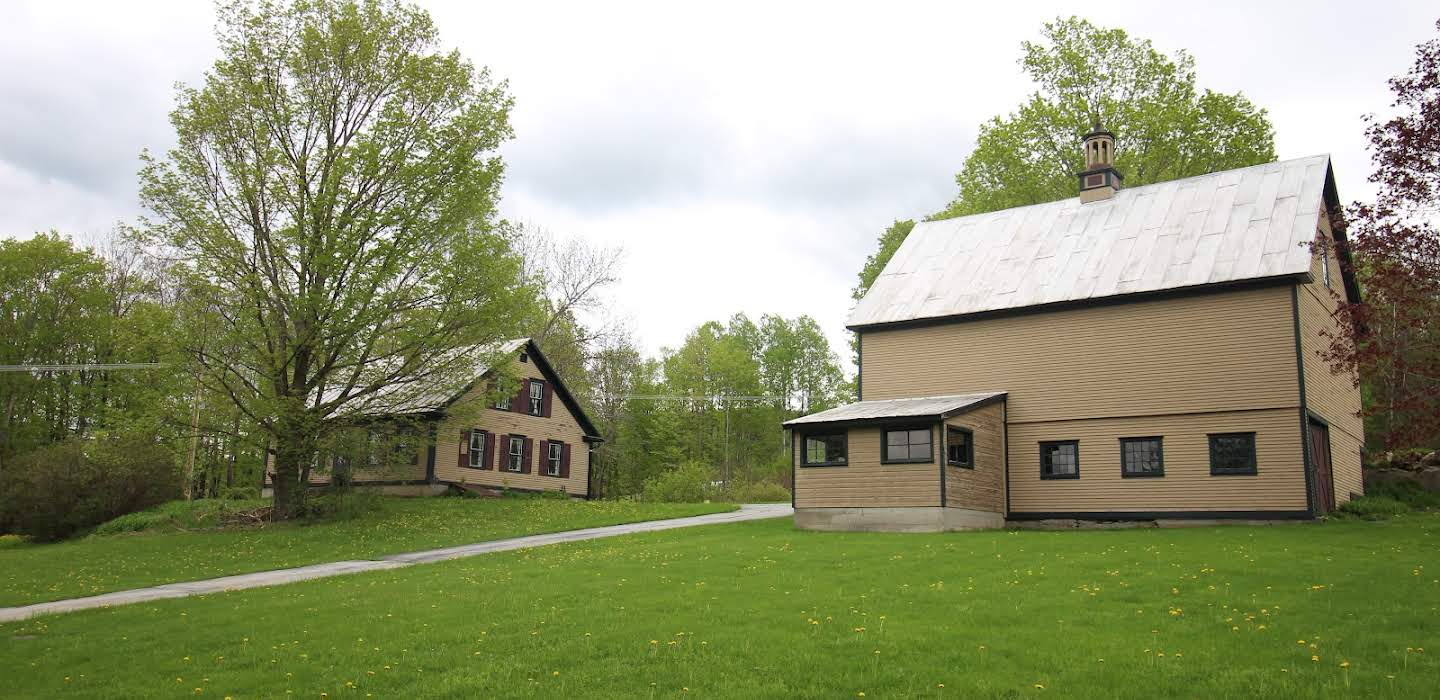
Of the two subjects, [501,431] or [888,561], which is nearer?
[888,561]

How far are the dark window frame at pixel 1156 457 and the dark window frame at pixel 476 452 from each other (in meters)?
23.5

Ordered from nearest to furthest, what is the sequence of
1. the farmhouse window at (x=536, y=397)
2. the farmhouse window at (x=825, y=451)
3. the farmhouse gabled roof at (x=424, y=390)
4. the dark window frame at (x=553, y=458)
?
the farmhouse window at (x=825, y=451) → the farmhouse gabled roof at (x=424, y=390) → the farmhouse window at (x=536, y=397) → the dark window frame at (x=553, y=458)

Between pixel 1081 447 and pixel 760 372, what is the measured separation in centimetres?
5274

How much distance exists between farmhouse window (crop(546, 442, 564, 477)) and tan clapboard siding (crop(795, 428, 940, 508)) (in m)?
18.5

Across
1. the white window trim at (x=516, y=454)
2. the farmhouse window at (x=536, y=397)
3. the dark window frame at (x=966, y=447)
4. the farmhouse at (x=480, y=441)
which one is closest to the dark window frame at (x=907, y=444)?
the dark window frame at (x=966, y=447)

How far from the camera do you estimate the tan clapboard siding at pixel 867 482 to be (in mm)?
24578

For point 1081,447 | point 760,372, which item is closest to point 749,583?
point 1081,447

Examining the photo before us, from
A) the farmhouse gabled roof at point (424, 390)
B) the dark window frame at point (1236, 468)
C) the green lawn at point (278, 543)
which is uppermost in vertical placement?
the farmhouse gabled roof at point (424, 390)

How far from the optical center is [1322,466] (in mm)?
24391

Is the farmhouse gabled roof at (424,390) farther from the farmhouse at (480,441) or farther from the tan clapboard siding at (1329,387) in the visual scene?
the tan clapboard siding at (1329,387)

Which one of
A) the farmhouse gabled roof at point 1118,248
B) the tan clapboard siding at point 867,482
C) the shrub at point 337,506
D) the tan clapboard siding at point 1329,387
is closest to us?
the tan clapboard siding at point 1329,387

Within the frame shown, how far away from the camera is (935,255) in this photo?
31.9 metres

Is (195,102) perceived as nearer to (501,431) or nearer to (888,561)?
(501,431)

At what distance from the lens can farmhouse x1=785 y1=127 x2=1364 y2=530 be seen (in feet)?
78.1
